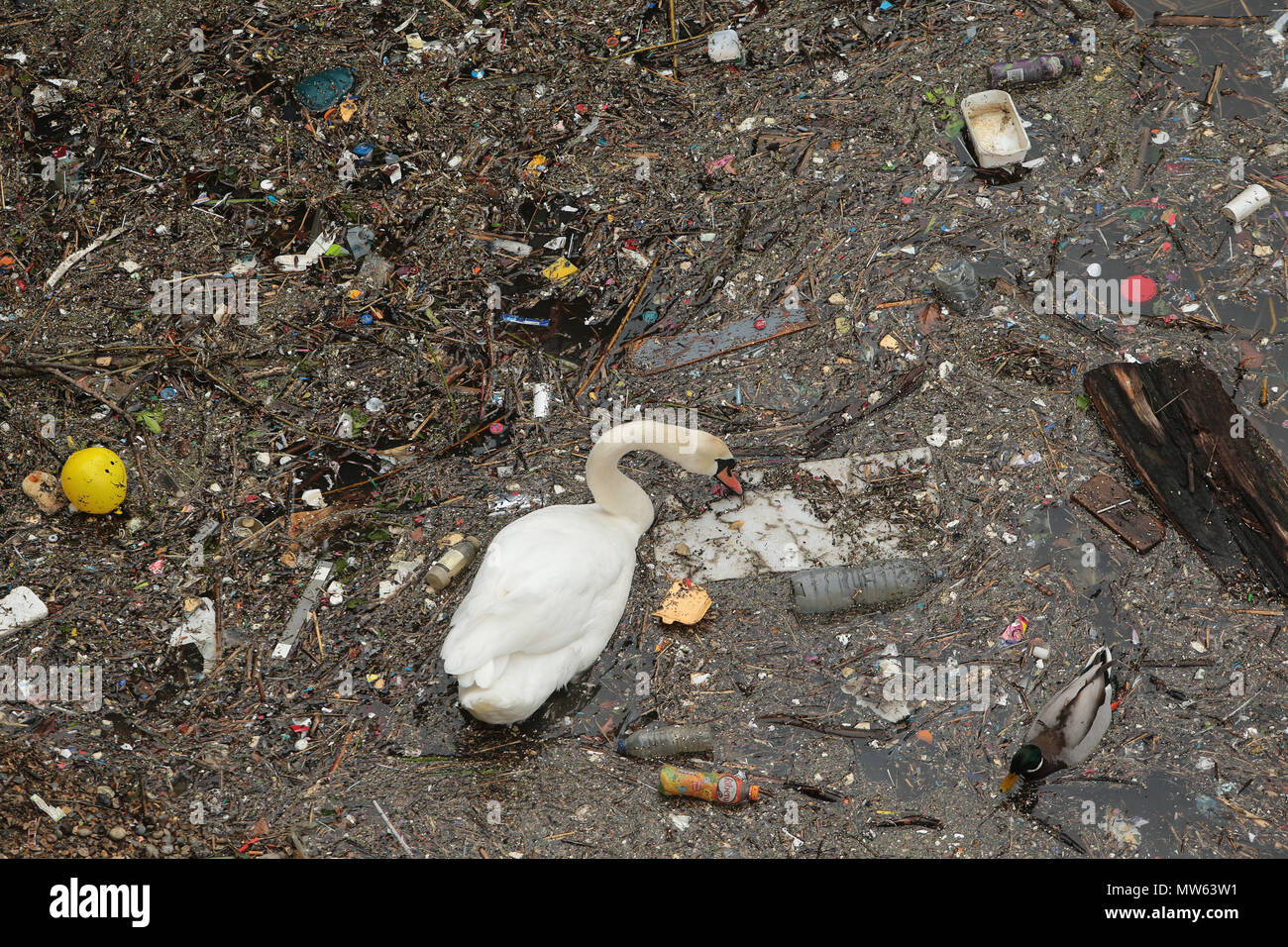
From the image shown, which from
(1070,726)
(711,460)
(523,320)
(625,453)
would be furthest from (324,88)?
(1070,726)

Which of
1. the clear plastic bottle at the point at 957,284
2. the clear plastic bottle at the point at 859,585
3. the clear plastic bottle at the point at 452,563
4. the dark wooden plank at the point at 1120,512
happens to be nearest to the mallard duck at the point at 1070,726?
the clear plastic bottle at the point at 859,585

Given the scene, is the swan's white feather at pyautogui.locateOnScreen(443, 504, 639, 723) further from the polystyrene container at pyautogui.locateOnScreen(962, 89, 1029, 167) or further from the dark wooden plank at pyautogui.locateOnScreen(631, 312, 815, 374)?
the polystyrene container at pyautogui.locateOnScreen(962, 89, 1029, 167)

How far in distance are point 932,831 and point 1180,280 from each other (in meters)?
3.49

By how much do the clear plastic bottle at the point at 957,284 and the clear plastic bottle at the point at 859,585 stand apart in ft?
5.45

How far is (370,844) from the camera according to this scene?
402 centimetres

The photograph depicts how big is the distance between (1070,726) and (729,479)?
1808 mm

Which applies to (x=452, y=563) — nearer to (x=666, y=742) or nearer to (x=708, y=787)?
(x=666, y=742)

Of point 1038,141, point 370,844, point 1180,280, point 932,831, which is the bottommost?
point 370,844

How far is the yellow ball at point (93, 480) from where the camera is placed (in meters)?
4.87
